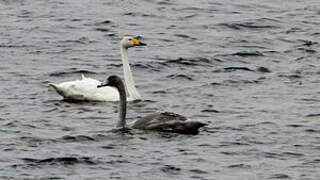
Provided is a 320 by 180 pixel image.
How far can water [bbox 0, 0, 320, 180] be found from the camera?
16.2m

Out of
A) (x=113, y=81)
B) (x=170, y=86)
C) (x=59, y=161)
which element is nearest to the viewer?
(x=59, y=161)

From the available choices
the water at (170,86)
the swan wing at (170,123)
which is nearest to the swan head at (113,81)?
the water at (170,86)

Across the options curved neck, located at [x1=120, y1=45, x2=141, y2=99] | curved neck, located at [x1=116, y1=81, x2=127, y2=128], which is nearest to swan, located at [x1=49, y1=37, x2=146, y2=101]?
curved neck, located at [x1=120, y1=45, x2=141, y2=99]

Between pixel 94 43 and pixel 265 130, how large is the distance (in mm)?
9263

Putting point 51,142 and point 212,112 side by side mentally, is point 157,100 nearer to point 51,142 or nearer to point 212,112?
point 212,112

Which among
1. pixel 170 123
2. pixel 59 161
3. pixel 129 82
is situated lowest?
pixel 59 161

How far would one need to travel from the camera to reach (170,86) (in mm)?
22516

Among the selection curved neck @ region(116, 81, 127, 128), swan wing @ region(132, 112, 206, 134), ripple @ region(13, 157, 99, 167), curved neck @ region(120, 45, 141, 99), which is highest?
curved neck @ region(120, 45, 141, 99)

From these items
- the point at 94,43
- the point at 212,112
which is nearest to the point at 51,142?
the point at 212,112

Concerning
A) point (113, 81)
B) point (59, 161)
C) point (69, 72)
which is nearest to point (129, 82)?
point (69, 72)

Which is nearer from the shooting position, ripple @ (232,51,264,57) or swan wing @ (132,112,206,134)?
swan wing @ (132,112,206,134)

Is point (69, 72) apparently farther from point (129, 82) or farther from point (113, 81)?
point (113, 81)

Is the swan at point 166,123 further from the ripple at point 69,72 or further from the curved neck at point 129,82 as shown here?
the ripple at point 69,72

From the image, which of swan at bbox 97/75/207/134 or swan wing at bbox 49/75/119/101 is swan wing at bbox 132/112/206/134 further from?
swan wing at bbox 49/75/119/101
